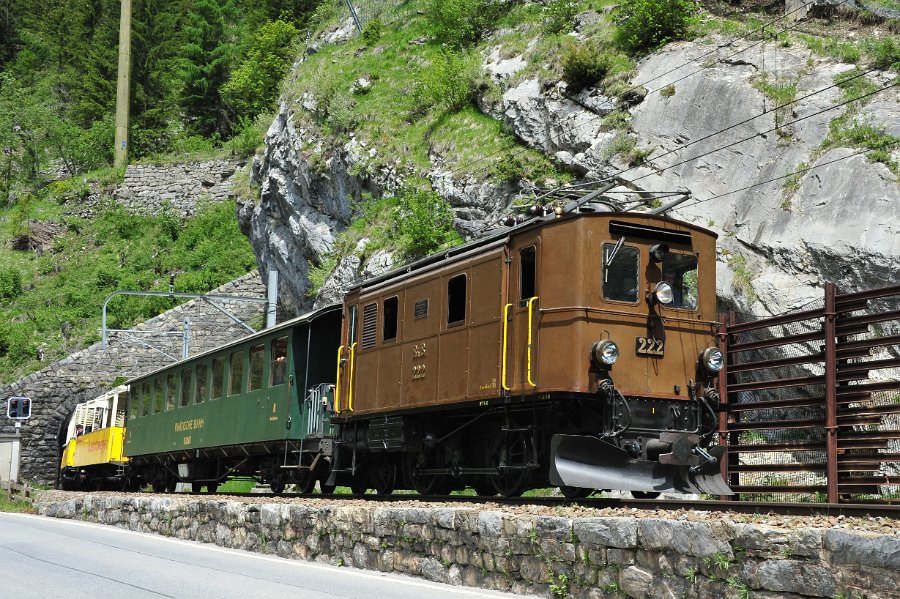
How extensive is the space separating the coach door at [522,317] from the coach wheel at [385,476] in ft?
14.7

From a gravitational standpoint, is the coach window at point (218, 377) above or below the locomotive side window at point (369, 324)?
below

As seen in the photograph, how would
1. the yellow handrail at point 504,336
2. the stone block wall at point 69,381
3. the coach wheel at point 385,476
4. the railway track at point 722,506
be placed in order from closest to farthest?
the railway track at point 722,506, the yellow handrail at point 504,336, the coach wheel at point 385,476, the stone block wall at point 69,381

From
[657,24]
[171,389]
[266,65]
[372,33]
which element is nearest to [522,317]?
[171,389]

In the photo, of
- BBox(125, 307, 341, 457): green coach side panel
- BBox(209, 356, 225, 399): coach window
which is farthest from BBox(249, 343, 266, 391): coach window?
BBox(209, 356, 225, 399): coach window

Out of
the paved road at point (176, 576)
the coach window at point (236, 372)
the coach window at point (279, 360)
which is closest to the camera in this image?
the paved road at point (176, 576)

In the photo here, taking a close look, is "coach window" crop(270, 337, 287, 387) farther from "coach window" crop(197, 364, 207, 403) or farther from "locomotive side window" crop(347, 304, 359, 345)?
"coach window" crop(197, 364, 207, 403)

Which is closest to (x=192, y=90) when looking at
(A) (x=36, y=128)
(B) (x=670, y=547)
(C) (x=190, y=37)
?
(C) (x=190, y=37)

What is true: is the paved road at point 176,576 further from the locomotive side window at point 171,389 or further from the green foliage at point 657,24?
the green foliage at point 657,24

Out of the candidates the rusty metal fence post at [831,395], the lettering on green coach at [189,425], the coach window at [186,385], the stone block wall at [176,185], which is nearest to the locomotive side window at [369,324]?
the rusty metal fence post at [831,395]

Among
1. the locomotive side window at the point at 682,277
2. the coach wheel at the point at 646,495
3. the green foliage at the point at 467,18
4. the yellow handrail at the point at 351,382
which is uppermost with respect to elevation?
the green foliage at the point at 467,18

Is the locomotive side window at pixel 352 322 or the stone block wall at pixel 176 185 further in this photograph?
the stone block wall at pixel 176 185

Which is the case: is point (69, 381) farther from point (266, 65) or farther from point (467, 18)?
point (266, 65)

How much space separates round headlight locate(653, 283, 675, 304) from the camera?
11.8m

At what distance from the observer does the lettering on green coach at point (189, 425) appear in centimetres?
2188
